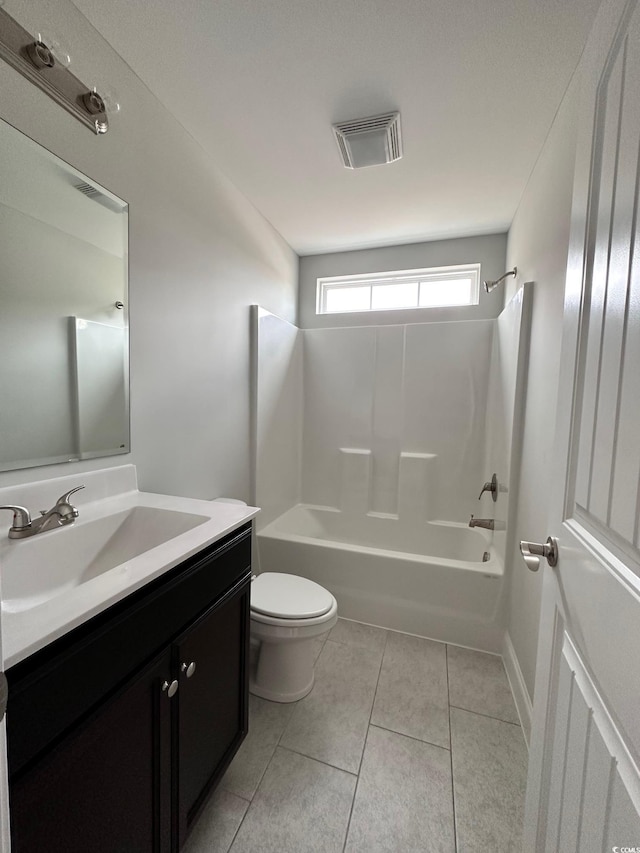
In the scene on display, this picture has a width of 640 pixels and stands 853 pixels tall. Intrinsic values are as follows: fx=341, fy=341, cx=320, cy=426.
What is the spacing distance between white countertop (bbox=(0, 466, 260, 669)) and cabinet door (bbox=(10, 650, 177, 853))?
0.68 feet

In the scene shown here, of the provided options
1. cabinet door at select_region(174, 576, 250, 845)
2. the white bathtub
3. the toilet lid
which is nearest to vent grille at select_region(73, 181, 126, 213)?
cabinet door at select_region(174, 576, 250, 845)

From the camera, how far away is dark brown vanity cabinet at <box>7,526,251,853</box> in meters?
0.56

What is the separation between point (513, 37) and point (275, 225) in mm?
1603

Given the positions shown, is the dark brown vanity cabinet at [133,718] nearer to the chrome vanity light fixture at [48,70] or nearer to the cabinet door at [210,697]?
the cabinet door at [210,697]

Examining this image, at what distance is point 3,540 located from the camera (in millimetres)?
859

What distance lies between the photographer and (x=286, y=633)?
1438 mm

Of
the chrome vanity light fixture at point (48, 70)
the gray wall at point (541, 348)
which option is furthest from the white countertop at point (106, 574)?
the gray wall at point (541, 348)

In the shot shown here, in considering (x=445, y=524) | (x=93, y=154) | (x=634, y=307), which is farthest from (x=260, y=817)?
(x=93, y=154)

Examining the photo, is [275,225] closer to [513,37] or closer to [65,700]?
[513,37]

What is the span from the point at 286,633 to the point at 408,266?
2643 millimetres

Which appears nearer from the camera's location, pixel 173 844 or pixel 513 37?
pixel 173 844

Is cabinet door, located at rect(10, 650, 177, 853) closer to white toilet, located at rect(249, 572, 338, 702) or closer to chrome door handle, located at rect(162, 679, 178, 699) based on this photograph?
chrome door handle, located at rect(162, 679, 178, 699)

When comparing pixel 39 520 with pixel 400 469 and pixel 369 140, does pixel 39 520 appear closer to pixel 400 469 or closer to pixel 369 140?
pixel 369 140

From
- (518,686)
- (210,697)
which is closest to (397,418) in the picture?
(518,686)
